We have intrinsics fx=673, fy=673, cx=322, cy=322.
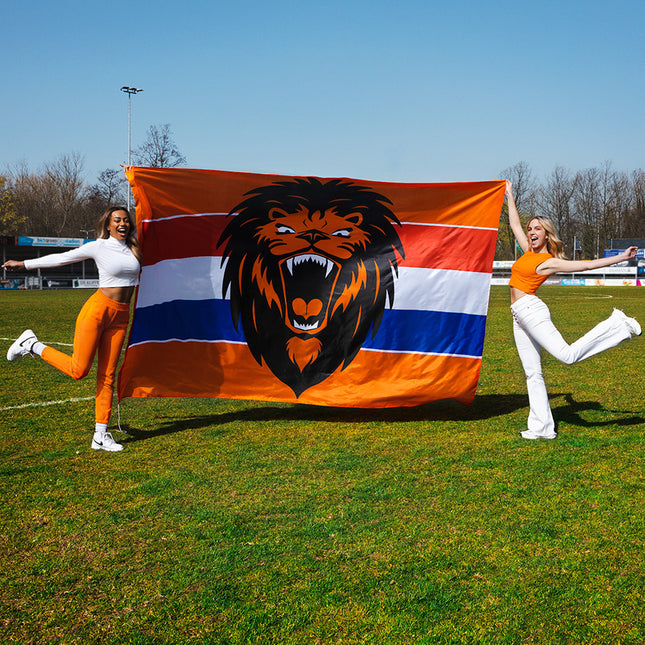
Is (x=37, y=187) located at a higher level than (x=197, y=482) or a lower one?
higher

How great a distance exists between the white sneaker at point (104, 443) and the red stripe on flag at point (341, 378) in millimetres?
1045

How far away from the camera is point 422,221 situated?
689cm

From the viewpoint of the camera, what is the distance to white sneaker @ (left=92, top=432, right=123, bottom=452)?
5746 mm

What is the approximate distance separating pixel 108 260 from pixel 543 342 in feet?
12.7

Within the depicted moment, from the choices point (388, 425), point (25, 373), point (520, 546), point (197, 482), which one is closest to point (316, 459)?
point (197, 482)

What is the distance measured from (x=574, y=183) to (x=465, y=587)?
80.0 m

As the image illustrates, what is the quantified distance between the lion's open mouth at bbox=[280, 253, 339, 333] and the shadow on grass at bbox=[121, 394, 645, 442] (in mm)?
1056

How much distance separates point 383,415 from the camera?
7.18m

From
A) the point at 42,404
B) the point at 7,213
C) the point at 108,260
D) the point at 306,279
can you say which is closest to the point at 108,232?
the point at 108,260

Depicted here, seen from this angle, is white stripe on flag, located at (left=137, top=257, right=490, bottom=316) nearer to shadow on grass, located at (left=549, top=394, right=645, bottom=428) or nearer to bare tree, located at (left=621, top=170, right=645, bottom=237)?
shadow on grass, located at (left=549, top=394, right=645, bottom=428)

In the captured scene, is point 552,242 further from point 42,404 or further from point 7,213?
point 7,213

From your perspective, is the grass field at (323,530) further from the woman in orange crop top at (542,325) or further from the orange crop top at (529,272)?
the orange crop top at (529,272)

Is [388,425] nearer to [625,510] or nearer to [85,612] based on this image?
[625,510]

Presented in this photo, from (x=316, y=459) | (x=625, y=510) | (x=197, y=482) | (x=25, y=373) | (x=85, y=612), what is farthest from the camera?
(x=25, y=373)
